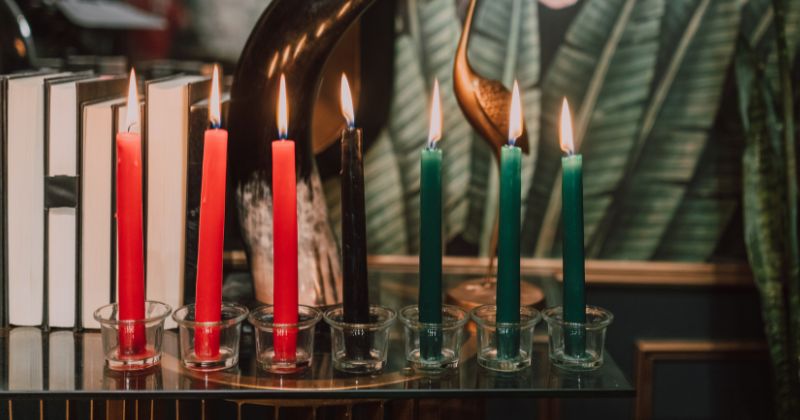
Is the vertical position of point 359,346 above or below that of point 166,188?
below

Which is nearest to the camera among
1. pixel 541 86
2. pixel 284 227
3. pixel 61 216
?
pixel 284 227

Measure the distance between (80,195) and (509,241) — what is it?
0.41 m

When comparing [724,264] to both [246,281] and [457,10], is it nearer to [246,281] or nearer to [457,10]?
[457,10]

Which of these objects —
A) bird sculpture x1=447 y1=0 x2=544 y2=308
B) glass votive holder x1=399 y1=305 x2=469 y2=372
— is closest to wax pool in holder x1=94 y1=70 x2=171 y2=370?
glass votive holder x1=399 y1=305 x2=469 y2=372

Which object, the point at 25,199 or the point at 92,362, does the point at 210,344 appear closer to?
the point at 92,362

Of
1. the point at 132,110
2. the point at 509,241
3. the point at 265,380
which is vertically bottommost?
the point at 265,380

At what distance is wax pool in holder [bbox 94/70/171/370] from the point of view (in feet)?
2.11

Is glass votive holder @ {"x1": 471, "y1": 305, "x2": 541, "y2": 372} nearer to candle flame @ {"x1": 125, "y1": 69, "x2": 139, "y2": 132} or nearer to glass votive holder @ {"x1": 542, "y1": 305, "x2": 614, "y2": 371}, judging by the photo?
glass votive holder @ {"x1": 542, "y1": 305, "x2": 614, "y2": 371}

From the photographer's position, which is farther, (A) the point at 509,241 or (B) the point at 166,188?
(B) the point at 166,188

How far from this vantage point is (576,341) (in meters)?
0.70

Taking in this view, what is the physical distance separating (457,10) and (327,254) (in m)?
0.42

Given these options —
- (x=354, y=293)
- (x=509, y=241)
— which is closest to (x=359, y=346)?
(x=354, y=293)

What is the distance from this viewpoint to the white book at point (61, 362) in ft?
2.15

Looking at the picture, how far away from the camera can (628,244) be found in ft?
3.73
